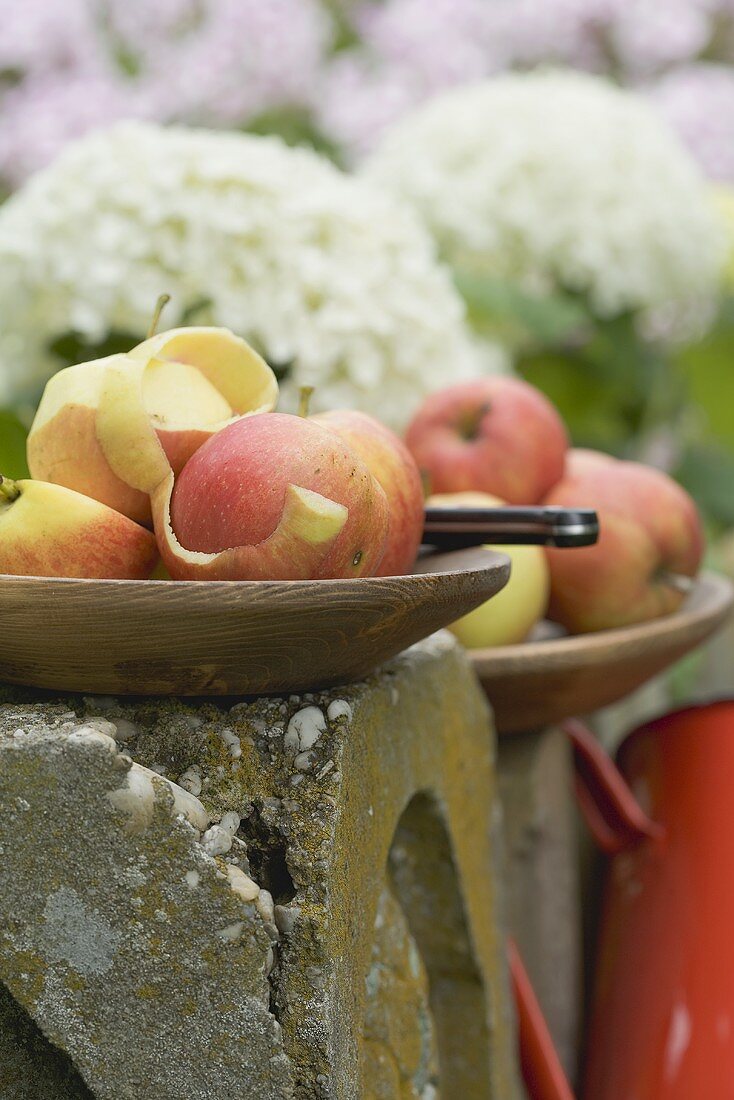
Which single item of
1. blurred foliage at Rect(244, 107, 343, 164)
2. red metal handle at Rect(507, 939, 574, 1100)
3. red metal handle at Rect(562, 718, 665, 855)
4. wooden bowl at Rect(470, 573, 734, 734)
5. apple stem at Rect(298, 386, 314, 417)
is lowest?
red metal handle at Rect(507, 939, 574, 1100)

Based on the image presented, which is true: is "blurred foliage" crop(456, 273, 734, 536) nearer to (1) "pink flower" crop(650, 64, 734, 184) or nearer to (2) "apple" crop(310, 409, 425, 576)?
(1) "pink flower" crop(650, 64, 734, 184)

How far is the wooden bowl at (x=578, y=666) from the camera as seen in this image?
29.4 inches

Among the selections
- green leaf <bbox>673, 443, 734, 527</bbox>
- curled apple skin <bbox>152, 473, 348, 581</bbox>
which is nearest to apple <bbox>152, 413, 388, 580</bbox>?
curled apple skin <bbox>152, 473, 348, 581</bbox>

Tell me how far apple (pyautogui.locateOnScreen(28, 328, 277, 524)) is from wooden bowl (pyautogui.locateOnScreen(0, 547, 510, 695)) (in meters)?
0.08

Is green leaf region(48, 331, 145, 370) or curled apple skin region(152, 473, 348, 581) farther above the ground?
curled apple skin region(152, 473, 348, 581)

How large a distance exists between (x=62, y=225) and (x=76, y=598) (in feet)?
2.02

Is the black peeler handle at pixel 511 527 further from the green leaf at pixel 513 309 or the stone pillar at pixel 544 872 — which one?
the green leaf at pixel 513 309

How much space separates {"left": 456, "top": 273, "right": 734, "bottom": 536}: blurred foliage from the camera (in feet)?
3.85

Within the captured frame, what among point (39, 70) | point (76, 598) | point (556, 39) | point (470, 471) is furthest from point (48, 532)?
point (556, 39)

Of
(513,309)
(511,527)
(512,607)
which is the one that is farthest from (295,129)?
(511,527)

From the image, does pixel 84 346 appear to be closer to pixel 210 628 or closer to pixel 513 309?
pixel 513 309

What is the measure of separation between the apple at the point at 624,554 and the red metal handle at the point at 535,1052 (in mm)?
245

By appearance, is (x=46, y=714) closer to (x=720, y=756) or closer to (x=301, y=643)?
(x=301, y=643)

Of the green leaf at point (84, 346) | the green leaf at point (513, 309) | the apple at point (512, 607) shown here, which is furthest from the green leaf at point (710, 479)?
the green leaf at point (84, 346)
